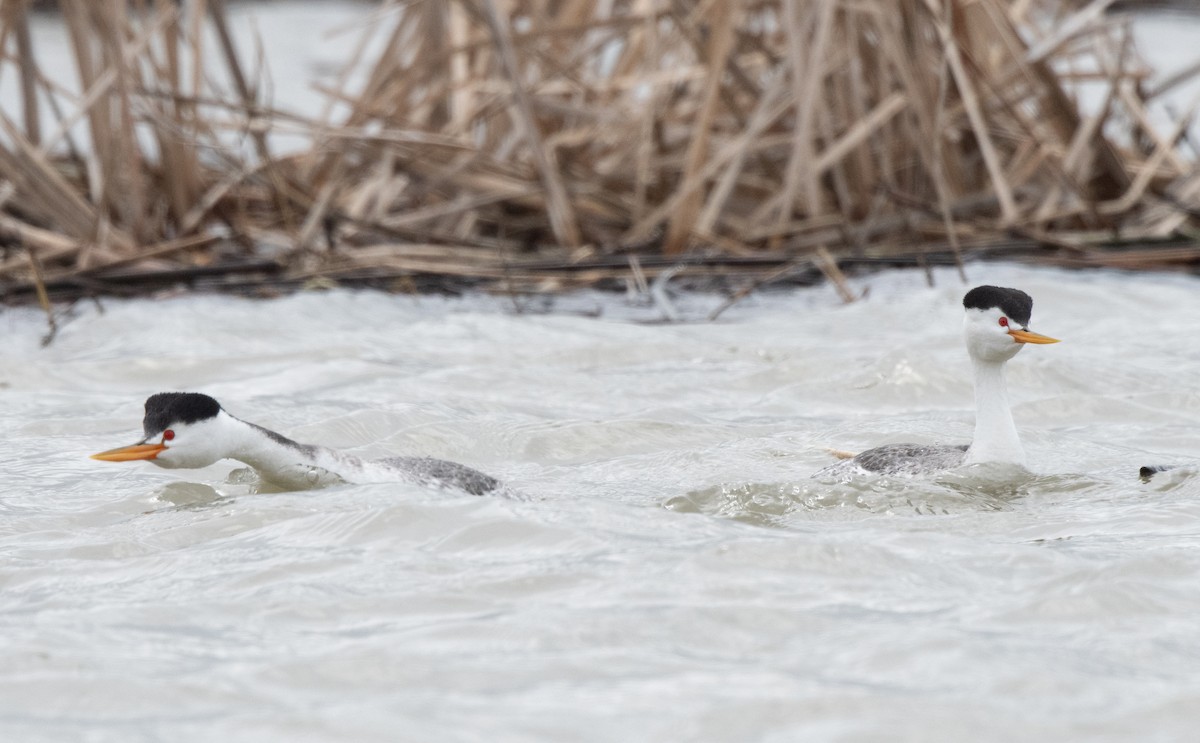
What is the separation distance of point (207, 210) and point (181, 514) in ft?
14.7

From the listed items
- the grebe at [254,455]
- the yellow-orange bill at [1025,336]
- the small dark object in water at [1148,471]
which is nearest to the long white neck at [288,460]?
the grebe at [254,455]

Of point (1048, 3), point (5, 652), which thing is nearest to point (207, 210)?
point (5, 652)

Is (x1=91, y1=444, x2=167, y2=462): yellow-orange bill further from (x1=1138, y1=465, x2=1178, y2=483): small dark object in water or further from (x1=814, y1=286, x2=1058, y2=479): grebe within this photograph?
(x1=1138, y1=465, x2=1178, y2=483): small dark object in water

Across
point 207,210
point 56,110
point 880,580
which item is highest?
point 56,110

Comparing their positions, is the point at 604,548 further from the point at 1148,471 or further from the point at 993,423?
the point at 1148,471

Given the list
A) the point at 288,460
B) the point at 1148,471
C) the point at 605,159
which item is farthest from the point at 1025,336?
the point at 605,159

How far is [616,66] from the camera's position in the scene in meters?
10.2

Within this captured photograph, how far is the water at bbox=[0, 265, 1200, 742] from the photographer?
326 cm

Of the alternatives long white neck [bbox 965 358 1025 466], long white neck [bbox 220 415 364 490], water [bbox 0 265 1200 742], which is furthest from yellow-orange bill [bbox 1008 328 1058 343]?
long white neck [bbox 220 415 364 490]

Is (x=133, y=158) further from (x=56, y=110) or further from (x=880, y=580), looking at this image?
(x=880, y=580)

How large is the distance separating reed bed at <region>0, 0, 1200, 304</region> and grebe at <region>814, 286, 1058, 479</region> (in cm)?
246

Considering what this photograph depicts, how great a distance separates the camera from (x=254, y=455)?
4.94m

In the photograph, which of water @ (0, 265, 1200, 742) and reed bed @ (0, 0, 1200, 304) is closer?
water @ (0, 265, 1200, 742)

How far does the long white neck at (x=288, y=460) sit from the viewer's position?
4914 mm
